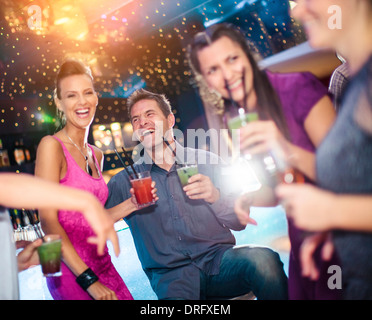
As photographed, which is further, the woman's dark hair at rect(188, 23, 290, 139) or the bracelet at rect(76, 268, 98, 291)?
the bracelet at rect(76, 268, 98, 291)

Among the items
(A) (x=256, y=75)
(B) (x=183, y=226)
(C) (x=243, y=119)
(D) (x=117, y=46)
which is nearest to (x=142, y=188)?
(B) (x=183, y=226)

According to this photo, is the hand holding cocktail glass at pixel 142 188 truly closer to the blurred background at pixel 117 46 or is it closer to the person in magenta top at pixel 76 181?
the person in magenta top at pixel 76 181

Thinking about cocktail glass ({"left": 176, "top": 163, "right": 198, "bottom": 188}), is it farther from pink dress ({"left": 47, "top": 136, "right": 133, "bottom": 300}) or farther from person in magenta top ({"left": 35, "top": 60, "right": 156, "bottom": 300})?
pink dress ({"left": 47, "top": 136, "right": 133, "bottom": 300})

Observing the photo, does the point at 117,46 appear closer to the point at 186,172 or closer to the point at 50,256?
the point at 186,172

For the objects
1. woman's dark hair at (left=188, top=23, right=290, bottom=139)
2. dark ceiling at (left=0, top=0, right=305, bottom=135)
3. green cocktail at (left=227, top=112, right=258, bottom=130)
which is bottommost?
green cocktail at (left=227, top=112, right=258, bottom=130)

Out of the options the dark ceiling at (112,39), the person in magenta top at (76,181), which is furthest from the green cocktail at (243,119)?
the person in magenta top at (76,181)

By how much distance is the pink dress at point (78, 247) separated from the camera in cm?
158

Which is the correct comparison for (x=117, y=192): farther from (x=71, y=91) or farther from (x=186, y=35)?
(x=186, y=35)

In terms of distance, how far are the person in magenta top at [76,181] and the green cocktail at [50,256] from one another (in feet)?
0.33

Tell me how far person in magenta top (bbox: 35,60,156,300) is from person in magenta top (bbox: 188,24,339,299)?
62 centimetres

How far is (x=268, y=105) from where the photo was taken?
55.4 inches

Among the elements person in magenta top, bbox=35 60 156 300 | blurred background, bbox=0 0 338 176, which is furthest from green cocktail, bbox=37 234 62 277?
blurred background, bbox=0 0 338 176

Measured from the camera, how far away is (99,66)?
223 centimetres

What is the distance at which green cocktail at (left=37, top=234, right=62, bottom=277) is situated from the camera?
141 cm
